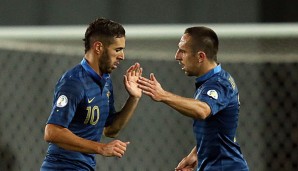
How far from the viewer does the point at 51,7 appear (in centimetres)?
573

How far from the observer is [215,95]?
14.5ft

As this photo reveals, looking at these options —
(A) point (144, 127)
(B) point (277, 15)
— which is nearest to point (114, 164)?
(A) point (144, 127)

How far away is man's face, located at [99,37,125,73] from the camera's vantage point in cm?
455

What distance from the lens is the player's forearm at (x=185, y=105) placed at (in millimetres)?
4289

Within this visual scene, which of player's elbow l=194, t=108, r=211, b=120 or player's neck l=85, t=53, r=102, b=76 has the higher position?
player's neck l=85, t=53, r=102, b=76

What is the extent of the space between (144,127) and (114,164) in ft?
0.92

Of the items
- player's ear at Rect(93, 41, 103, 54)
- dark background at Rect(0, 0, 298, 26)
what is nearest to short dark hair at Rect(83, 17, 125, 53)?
player's ear at Rect(93, 41, 103, 54)

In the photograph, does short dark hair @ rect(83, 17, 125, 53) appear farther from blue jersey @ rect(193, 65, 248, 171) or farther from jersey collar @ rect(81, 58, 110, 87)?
blue jersey @ rect(193, 65, 248, 171)

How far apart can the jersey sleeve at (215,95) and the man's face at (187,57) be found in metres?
0.17

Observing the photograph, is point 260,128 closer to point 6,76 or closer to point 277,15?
point 277,15

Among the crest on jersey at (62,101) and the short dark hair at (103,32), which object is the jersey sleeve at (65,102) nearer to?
the crest on jersey at (62,101)

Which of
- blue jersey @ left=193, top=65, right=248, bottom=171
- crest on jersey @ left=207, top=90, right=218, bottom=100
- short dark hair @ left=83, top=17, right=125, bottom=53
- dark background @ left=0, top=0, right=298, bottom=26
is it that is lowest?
blue jersey @ left=193, top=65, right=248, bottom=171

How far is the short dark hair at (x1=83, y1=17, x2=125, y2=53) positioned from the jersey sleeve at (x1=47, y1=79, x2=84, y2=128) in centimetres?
25

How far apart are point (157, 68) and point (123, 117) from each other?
155 cm
